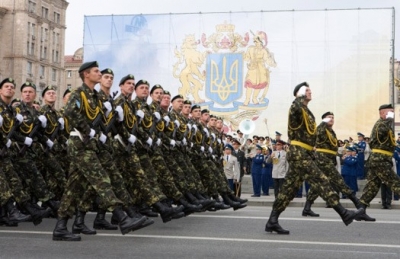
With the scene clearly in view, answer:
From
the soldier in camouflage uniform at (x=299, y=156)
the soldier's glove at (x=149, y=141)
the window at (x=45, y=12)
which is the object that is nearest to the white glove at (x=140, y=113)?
the soldier's glove at (x=149, y=141)

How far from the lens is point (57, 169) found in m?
10.7

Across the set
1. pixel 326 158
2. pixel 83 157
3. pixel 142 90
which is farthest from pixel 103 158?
pixel 326 158

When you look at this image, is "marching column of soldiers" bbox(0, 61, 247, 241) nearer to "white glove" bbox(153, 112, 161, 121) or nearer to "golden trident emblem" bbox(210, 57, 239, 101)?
"white glove" bbox(153, 112, 161, 121)

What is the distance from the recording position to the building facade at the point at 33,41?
253 feet

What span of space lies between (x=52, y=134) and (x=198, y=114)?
3.32m

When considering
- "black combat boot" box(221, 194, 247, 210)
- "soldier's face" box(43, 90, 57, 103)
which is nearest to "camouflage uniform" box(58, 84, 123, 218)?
"soldier's face" box(43, 90, 57, 103)

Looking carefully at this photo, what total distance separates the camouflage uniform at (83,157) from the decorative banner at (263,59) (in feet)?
108

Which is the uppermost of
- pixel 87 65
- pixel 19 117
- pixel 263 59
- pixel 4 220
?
pixel 263 59

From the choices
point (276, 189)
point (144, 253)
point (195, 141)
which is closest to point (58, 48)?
point (276, 189)

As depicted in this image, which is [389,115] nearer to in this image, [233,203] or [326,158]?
[326,158]

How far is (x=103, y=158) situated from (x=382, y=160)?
5.30 metres

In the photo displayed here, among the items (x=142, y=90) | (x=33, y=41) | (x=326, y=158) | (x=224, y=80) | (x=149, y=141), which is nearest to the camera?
(x=149, y=141)

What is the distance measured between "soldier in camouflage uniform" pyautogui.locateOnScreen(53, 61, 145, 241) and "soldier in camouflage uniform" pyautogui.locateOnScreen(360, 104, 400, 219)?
524 cm

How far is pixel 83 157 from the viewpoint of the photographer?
771cm
